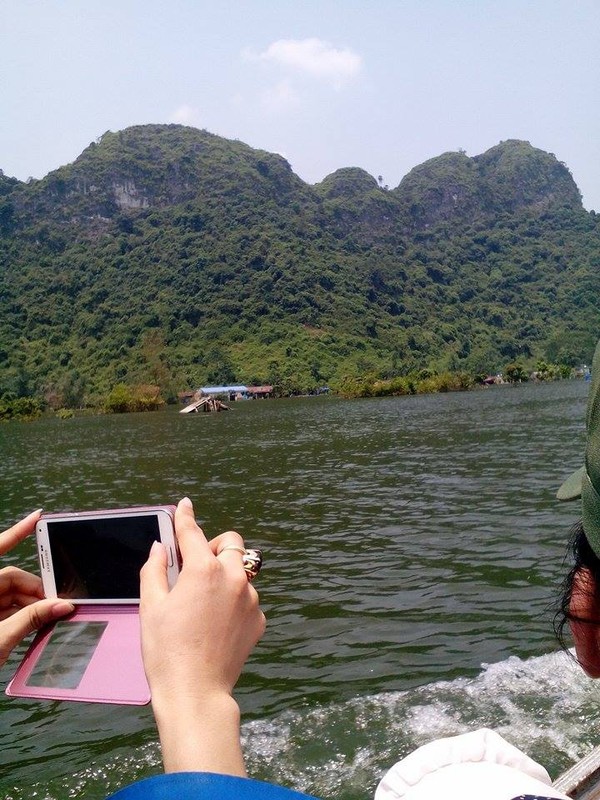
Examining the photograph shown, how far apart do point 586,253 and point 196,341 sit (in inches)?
3831

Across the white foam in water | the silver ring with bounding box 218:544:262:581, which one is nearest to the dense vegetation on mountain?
the white foam in water

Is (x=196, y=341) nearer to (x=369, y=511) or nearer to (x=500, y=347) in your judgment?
(x=500, y=347)

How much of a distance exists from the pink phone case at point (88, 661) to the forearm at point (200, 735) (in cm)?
34

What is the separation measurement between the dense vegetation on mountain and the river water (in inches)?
3119

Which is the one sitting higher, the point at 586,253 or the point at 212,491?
the point at 586,253

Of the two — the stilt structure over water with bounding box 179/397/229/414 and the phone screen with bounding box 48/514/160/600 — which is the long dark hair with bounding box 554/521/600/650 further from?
the stilt structure over water with bounding box 179/397/229/414

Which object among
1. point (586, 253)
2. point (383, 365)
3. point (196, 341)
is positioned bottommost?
point (383, 365)

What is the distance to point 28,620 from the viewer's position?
4.36ft

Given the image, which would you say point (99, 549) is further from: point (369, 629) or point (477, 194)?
point (477, 194)

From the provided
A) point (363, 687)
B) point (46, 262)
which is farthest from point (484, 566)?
point (46, 262)

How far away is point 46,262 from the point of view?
463 feet

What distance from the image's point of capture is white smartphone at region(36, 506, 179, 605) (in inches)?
55.4

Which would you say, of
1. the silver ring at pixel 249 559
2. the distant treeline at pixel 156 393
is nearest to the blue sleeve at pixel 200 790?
the silver ring at pixel 249 559

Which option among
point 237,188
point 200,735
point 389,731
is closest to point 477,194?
point 237,188
